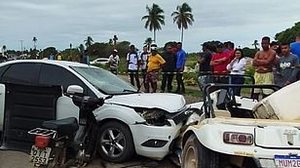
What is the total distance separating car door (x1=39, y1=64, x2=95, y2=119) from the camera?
7.96 m

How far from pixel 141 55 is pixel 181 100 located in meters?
9.17

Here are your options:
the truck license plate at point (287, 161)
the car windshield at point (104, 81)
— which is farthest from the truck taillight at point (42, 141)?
the truck license plate at point (287, 161)

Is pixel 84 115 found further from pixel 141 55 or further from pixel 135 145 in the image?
pixel 141 55

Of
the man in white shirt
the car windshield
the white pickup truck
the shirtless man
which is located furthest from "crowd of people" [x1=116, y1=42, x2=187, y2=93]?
the white pickup truck

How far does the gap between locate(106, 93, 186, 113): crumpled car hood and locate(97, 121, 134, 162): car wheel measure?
14.5 inches

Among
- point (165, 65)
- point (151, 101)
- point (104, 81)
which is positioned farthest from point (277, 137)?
point (165, 65)

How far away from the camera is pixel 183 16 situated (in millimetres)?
100438

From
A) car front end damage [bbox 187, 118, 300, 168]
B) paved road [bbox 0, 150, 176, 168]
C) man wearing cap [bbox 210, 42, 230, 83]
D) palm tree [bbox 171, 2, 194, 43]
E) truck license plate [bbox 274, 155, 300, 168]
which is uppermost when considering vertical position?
palm tree [bbox 171, 2, 194, 43]

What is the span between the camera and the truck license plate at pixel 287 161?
4.62 meters

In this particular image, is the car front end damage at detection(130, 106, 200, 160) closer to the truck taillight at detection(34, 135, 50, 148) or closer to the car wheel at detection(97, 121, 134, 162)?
the car wheel at detection(97, 121, 134, 162)

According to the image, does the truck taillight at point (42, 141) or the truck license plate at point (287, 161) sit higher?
the truck license plate at point (287, 161)

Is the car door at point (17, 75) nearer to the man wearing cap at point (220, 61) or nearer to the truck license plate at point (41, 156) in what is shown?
the truck license plate at point (41, 156)

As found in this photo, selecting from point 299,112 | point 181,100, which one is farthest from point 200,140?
point 181,100

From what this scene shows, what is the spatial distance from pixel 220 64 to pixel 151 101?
16.4ft
